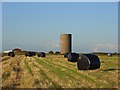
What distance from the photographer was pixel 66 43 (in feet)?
339

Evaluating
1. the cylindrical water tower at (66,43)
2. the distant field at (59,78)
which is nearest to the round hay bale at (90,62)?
the distant field at (59,78)

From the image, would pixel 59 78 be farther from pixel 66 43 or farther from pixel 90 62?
pixel 66 43

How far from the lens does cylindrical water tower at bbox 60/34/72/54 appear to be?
100 meters

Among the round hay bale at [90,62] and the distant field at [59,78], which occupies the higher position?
the round hay bale at [90,62]

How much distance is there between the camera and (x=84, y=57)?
71.4ft

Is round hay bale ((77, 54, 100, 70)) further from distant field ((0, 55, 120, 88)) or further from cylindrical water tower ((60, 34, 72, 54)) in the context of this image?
cylindrical water tower ((60, 34, 72, 54))

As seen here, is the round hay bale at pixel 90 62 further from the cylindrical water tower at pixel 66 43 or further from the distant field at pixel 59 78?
the cylindrical water tower at pixel 66 43

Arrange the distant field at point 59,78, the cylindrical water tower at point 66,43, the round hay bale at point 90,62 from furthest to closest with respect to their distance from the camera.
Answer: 1. the cylindrical water tower at point 66,43
2. the round hay bale at point 90,62
3. the distant field at point 59,78

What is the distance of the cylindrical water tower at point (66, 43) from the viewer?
3952 inches

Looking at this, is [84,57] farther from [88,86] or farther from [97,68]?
[88,86]

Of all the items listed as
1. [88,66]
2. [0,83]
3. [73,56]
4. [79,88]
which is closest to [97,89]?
[79,88]

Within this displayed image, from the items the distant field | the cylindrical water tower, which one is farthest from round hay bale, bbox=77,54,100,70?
A: the cylindrical water tower

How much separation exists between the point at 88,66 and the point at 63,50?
261 feet

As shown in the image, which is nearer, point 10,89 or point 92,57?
point 10,89
